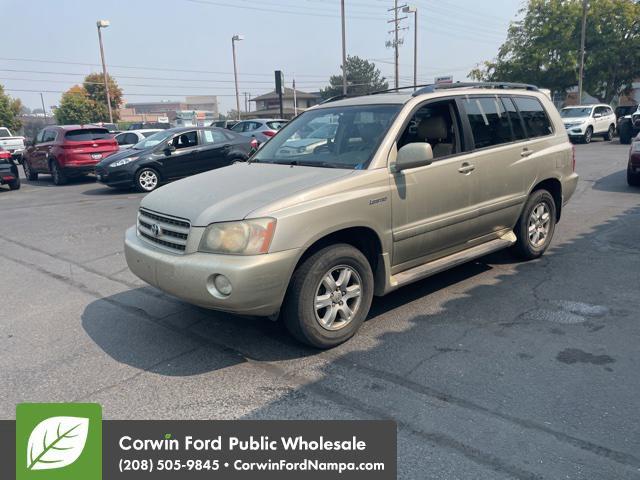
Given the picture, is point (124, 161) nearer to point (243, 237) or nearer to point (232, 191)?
point (232, 191)

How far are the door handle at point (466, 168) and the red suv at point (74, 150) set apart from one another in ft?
44.0

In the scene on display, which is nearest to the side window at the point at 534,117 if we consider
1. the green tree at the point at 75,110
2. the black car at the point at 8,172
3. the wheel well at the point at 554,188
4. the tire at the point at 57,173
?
the wheel well at the point at 554,188

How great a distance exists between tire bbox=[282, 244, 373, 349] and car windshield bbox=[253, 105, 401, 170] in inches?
32.2

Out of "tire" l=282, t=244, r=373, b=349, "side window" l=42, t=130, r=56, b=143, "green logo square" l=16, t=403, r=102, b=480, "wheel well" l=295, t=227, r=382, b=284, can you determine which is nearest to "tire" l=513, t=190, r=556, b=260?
"wheel well" l=295, t=227, r=382, b=284

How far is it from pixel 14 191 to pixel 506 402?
1555 centimetres

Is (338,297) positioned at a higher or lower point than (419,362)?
higher

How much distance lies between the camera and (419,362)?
3898mm

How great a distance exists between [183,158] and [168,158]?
36 cm

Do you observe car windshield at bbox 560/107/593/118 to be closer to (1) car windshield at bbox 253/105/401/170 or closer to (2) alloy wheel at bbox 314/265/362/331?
(1) car windshield at bbox 253/105/401/170

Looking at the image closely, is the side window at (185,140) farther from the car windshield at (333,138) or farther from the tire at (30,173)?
the car windshield at (333,138)

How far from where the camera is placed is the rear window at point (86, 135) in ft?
51.5

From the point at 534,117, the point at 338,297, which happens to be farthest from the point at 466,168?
the point at 338,297

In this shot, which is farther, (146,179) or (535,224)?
(146,179)

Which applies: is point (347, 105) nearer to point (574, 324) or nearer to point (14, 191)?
point (574, 324)
